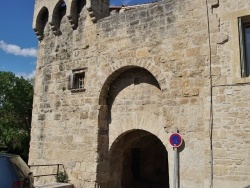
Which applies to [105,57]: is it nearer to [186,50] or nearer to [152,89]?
[152,89]

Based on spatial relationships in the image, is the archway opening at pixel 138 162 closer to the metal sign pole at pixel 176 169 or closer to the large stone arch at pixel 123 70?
the large stone arch at pixel 123 70

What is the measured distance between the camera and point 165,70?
6.48m

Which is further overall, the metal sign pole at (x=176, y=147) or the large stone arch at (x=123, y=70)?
the large stone arch at (x=123, y=70)

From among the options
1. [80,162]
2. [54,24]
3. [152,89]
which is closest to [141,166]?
[80,162]

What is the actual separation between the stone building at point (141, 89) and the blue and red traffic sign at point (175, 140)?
0.13 m

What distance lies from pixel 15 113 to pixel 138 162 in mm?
11255

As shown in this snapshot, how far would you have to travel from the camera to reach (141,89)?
716 cm

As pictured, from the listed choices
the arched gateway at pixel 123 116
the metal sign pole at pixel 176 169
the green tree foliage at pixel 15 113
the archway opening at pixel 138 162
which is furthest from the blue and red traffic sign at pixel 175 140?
the green tree foliage at pixel 15 113

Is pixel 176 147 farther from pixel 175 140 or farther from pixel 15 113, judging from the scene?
pixel 15 113

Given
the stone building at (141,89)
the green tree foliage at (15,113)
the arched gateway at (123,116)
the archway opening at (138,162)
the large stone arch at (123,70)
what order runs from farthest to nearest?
1. the green tree foliage at (15,113)
2. the archway opening at (138,162)
3. the arched gateway at (123,116)
4. the large stone arch at (123,70)
5. the stone building at (141,89)

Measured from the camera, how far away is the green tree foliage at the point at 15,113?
17406mm

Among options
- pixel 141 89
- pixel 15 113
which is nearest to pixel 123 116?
pixel 141 89

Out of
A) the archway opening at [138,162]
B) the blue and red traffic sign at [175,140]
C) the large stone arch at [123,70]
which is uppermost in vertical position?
the large stone arch at [123,70]

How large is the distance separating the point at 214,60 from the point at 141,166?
5.78 metres
